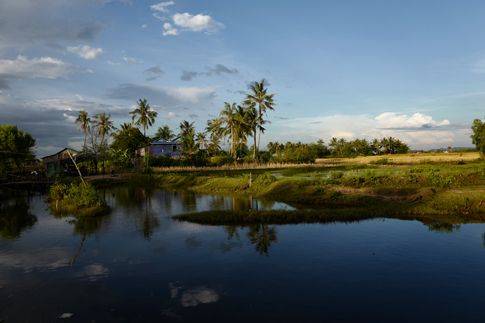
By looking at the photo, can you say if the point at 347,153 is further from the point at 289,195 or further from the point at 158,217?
the point at 158,217

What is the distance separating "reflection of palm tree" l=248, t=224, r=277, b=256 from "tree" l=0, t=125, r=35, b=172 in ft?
171

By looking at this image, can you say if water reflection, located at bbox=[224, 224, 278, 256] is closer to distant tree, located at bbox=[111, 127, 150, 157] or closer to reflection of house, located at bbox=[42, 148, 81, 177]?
reflection of house, located at bbox=[42, 148, 81, 177]

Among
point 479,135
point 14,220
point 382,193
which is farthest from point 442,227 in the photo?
point 479,135

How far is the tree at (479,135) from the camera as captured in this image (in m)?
64.4

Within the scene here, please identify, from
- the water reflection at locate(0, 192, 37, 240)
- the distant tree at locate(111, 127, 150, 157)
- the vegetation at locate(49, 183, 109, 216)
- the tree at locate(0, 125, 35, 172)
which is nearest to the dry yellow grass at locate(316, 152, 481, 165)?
the distant tree at locate(111, 127, 150, 157)

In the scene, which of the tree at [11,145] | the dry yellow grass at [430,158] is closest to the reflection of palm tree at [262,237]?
the tree at [11,145]

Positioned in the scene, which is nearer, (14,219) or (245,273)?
(245,273)

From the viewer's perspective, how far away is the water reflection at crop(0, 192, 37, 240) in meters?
26.2

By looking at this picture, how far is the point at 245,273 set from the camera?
16.0m

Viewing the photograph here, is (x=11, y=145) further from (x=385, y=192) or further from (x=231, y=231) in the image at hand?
(x=385, y=192)

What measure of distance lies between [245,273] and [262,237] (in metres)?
6.22

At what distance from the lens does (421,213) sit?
2652 cm

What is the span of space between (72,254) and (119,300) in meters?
7.85

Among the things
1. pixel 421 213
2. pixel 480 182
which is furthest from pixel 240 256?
pixel 480 182
